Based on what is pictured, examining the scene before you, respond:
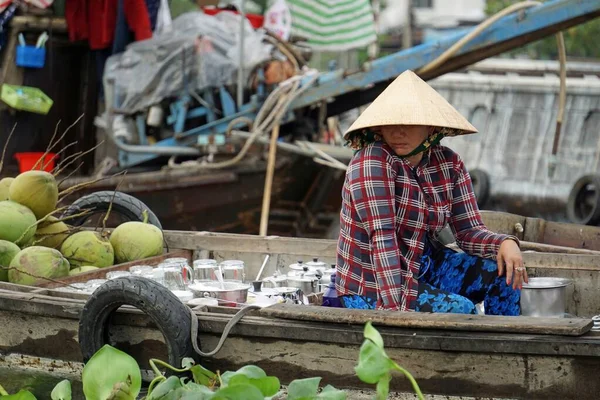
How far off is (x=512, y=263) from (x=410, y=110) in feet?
2.04

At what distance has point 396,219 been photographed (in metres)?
3.30

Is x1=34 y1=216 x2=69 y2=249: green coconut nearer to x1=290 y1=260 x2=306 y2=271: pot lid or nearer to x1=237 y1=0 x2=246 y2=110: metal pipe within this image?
x1=290 y1=260 x2=306 y2=271: pot lid

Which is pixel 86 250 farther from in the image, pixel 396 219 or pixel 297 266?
pixel 396 219

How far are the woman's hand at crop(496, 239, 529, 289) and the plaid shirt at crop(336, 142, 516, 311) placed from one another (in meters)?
0.07

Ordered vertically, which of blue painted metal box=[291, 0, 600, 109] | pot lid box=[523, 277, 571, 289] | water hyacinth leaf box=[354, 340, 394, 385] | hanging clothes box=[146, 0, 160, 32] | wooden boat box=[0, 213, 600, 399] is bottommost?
wooden boat box=[0, 213, 600, 399]

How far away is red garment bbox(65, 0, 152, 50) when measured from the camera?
26.8ft

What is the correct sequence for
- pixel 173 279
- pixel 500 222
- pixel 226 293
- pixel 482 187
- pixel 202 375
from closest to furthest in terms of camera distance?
pixel 202 375 < pixel 226 293 < pixel 173 279 < pixel 500 222 < pixel 482 187

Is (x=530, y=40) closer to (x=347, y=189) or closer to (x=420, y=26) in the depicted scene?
(x=347, y=189)

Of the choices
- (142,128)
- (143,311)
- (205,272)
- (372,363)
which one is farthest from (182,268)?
(142,128)

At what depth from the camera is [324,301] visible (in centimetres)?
358

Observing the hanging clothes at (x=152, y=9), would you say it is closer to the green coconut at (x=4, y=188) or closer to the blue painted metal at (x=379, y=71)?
the blue painted metal at (x=379, y=71)

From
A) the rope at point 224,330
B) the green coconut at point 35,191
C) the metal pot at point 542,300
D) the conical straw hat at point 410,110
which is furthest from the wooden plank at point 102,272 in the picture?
the metal pot at point 542,300

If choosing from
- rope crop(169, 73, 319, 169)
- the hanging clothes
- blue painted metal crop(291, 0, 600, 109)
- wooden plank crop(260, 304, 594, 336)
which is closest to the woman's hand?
wooden plank crop(260, 304, 594, 336)

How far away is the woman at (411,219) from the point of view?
10.6 feet
